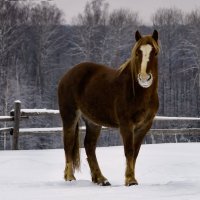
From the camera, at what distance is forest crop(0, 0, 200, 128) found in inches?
1347

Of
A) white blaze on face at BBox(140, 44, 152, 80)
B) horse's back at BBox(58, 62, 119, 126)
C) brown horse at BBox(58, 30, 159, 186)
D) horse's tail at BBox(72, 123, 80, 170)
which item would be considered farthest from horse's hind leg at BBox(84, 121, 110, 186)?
white blaze on face at BBox(140, 44, 152, 80)

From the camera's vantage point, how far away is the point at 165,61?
3791 cm

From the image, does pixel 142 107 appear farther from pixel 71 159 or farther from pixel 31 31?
pixel 31 31

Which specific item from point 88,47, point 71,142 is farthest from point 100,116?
point 88,47

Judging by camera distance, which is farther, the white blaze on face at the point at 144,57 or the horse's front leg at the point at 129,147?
the horse's front leg at the point at 129,147

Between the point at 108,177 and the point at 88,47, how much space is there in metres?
29.4

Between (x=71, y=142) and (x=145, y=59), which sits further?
(x=71, y=142)

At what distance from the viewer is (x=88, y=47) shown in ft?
117

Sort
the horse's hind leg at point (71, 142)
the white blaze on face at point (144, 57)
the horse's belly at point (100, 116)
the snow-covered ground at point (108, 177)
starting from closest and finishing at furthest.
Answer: the snow-covered ground at point (108, 177) → the white blaze on face at point (144, 57) → the horse's belly at point (100, 116) → the horse's hind leg at point (71, 142)

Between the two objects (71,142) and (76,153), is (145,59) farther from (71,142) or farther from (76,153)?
(76,153)

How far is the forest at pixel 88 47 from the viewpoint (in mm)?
34219

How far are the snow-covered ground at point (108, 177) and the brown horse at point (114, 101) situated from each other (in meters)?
0.45

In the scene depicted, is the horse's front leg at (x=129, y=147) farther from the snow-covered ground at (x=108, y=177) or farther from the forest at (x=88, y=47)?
the forest at (x=88, y=47)

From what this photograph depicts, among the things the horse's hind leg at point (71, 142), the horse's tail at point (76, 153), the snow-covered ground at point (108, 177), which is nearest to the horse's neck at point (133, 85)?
the snow-covered ground at point (108, 177)
